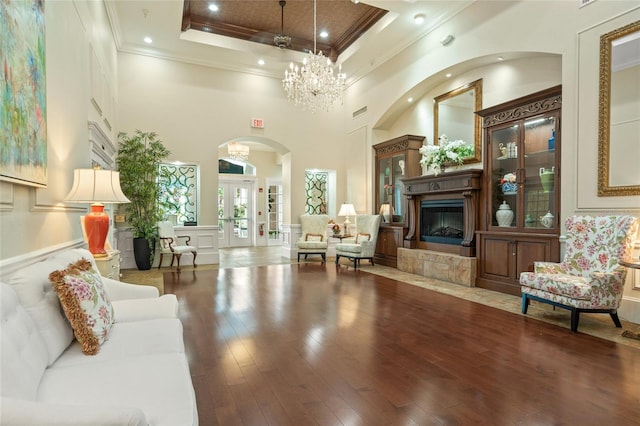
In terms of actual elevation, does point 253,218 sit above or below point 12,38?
below

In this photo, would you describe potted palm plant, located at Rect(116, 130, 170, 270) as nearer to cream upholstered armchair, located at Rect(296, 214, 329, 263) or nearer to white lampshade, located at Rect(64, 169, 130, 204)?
cream upholstered armchair, located at Rect(296, 214, 329, 263)

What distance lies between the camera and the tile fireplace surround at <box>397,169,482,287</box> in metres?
5.41

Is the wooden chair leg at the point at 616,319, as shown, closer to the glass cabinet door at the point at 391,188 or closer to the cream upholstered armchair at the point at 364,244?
the glass cabinet door at the point at 391,188

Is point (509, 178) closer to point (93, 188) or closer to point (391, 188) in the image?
point (391, 188)

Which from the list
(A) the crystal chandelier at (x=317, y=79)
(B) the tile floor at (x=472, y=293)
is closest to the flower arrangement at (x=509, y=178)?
(B) the tile floor at (x=472, y=293)

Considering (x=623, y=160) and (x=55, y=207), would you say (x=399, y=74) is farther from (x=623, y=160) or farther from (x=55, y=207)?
(x=55, y=207)

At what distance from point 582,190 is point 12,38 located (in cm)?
519

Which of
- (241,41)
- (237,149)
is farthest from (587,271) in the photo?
(237,149)

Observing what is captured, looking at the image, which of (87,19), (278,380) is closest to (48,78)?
(87,19)

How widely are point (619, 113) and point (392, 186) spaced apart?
4.11 m

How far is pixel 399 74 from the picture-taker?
23.0ft

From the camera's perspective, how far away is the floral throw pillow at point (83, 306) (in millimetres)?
1691

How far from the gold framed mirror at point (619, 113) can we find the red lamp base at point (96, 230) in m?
5.27

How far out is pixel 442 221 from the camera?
629cm
